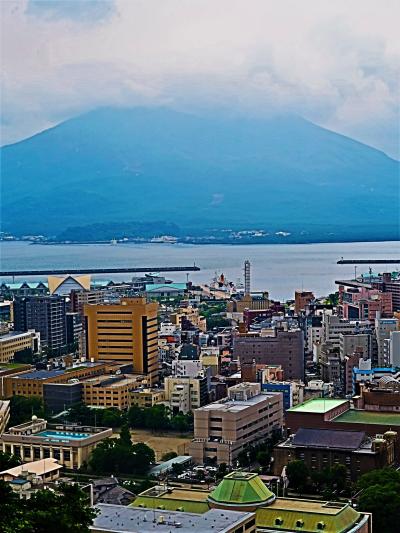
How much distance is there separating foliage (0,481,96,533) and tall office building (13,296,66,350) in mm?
13752

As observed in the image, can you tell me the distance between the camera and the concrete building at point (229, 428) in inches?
412

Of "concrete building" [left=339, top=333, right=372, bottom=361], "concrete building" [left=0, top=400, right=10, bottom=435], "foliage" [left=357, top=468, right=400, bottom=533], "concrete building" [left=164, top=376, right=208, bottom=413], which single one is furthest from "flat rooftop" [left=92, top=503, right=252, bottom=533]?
"concrete building" [left=339, top=333, right=372, bottom=361]

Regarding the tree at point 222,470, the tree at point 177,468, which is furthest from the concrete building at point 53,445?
the tree at point 222,470

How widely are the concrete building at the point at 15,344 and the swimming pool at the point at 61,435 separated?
554cm

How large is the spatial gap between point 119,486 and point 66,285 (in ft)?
61.0

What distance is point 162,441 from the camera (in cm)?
1155

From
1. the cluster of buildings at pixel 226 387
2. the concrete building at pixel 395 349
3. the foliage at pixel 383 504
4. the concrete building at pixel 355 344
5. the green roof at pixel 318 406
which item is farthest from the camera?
the concrete building at pixel 355 344

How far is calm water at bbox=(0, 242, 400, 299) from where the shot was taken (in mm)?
39500

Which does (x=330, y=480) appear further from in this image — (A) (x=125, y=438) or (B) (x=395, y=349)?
(B) (x=395, y=349)

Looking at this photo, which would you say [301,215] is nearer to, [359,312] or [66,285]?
[66,285]

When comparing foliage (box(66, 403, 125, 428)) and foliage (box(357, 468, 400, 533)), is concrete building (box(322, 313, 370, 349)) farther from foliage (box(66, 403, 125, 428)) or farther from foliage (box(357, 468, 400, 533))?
foliage (box(357, 468, 400, 533))

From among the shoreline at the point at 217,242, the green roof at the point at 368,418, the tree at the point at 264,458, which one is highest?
the shoreline at the point at 217,242

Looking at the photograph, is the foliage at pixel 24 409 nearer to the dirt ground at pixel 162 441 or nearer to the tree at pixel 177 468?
the dirt ground at pixel 162 441

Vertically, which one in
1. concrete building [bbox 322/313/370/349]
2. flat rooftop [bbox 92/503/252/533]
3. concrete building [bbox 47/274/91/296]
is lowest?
flat rooftop [bbox 92/503/252/533]
